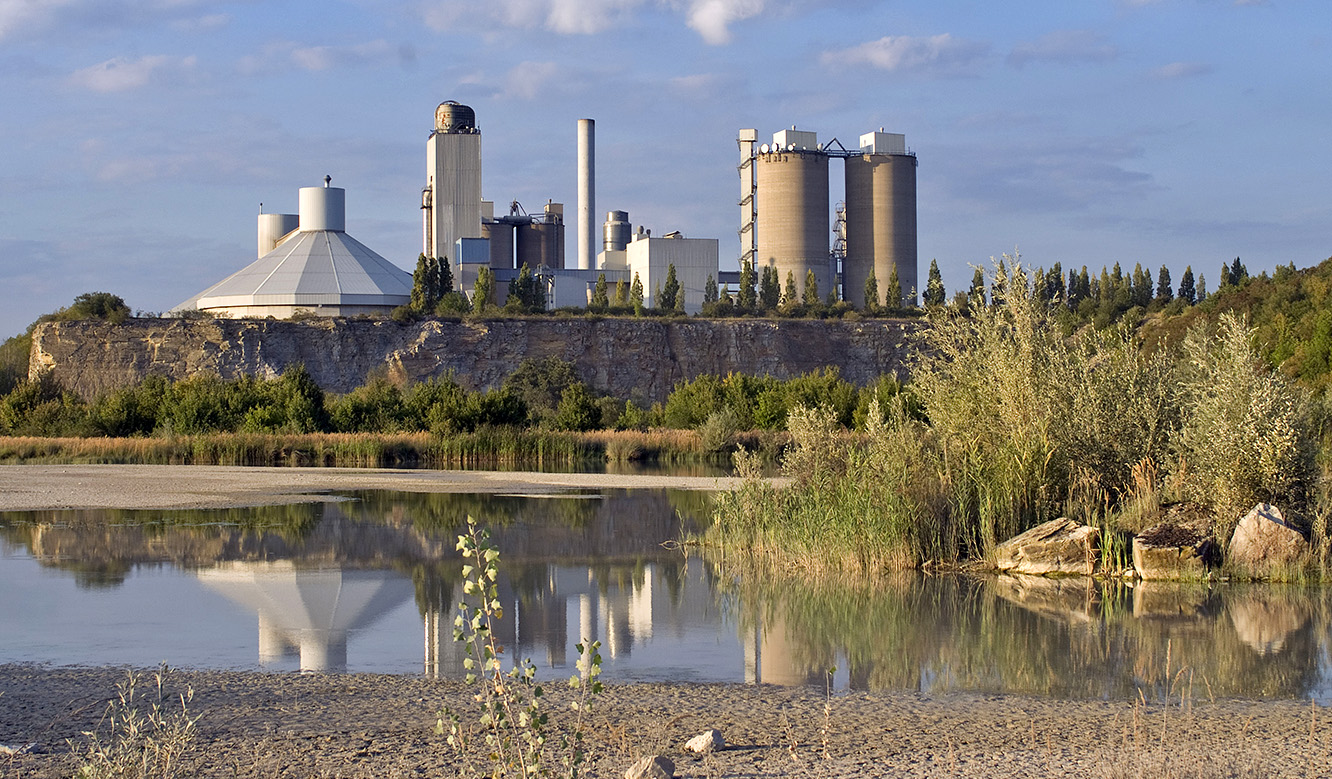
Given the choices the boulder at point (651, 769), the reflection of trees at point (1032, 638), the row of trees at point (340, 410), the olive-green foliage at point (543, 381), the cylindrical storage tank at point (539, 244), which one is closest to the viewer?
the boulder at point (651, 769)

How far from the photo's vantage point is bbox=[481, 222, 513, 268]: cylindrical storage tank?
81.1m

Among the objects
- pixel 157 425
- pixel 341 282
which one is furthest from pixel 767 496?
pixel 341 282

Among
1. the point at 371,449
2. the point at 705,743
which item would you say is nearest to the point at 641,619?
the point at 705,743

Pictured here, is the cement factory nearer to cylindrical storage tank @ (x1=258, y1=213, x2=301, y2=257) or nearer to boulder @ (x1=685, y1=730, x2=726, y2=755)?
cylindrical storage tank @ (x1=258, y1=213, x2=301, y2=257)

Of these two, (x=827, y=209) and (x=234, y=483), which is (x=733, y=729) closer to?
(x=234, y=483)

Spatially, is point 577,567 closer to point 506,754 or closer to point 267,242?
point 506,754

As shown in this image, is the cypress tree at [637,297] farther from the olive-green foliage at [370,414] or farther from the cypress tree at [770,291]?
the olive-green foliage at [370,414]

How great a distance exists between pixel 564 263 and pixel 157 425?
4913cm

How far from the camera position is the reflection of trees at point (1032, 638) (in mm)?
7684

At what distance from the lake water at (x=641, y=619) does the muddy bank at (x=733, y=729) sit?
20.7 inches

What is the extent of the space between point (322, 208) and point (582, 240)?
16.6m

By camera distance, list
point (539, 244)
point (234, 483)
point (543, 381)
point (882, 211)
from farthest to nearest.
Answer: point (539, 244), point (882, 211), point (543, 381), point (234, 483)

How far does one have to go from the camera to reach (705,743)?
5.76 meters

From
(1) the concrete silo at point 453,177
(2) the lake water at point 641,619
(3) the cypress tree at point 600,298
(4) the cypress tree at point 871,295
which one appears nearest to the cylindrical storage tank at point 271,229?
(1) the concrete silo at point 453,177
